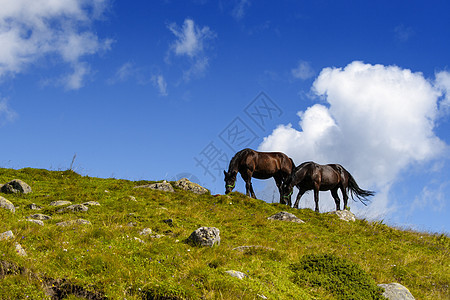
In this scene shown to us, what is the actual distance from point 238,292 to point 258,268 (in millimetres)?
1579

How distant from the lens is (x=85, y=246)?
952 centimetres

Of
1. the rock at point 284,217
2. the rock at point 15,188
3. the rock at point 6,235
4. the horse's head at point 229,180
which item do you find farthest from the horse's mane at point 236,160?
the rock at point 6,235

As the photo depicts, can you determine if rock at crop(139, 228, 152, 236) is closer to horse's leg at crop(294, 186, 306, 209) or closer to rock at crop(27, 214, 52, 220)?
rock at crop(27, 214, 52, 220)

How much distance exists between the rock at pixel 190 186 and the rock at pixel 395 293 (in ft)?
43.6

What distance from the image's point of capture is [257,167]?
82.1ft

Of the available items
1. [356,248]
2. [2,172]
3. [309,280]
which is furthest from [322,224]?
[2,172]

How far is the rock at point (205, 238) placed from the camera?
10453mm

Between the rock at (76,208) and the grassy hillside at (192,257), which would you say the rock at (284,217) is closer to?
the grassy hillside at (192,257)

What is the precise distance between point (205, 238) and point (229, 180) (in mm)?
13425

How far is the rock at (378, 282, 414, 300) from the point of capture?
31.4ft

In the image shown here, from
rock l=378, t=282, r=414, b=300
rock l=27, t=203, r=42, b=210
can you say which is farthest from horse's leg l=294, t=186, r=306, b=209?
rock l=27, t=203, r=42, b=210

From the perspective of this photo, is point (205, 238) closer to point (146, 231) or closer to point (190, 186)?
point (146, 231)

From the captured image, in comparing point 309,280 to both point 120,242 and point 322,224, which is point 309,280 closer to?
point 120,242

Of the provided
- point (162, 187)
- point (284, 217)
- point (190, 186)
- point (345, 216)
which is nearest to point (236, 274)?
point (284, 217)
